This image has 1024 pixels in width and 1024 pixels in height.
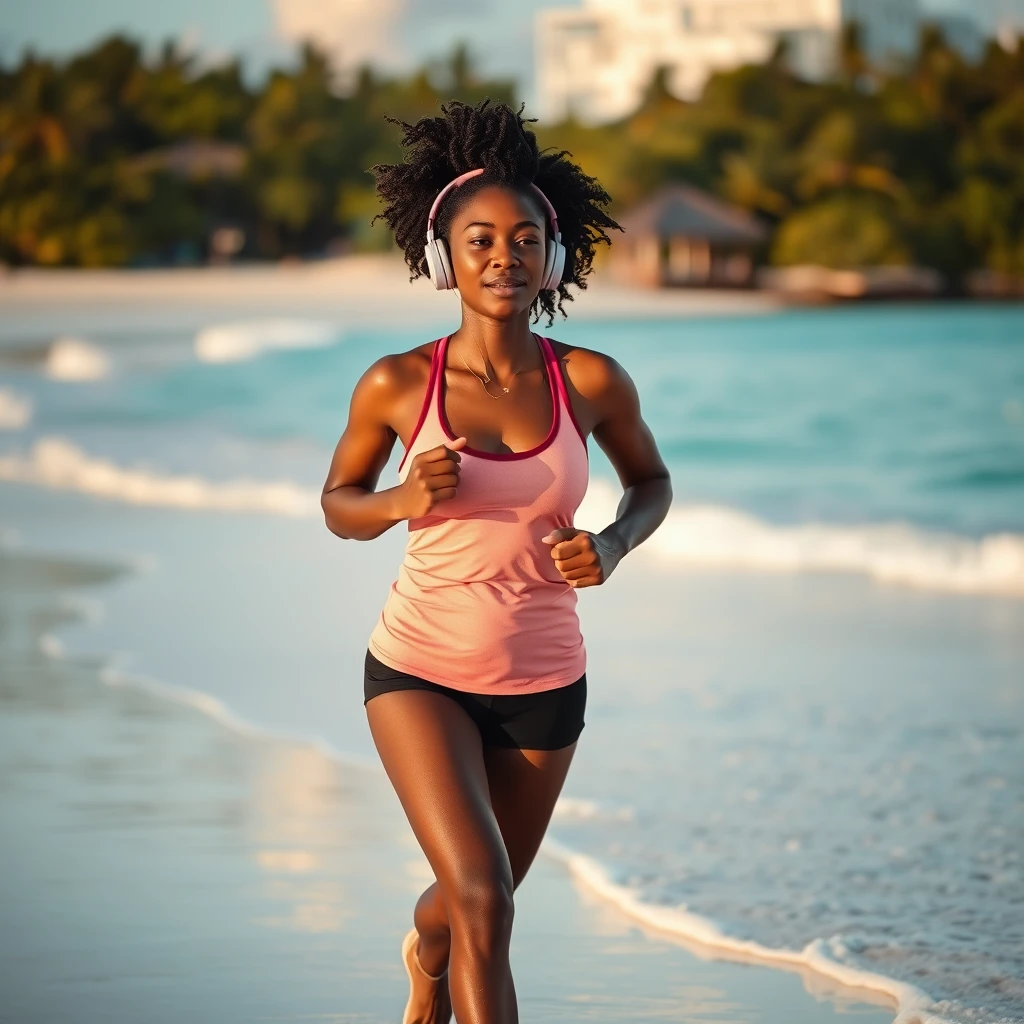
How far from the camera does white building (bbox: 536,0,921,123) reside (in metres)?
52.4

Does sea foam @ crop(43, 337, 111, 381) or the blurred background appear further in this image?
sea foam @ crop(43, 337, 111, 381)

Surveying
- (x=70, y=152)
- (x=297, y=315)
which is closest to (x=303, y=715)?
(x=297, y=315)

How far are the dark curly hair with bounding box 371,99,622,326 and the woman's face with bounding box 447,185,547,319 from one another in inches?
2.1

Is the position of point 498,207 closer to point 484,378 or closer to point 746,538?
point 484,378

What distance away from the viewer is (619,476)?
332cm

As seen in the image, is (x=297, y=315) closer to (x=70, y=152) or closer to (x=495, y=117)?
(x=70, y=152)

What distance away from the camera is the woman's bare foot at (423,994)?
11.1ft

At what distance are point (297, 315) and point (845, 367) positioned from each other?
13904 millimetres

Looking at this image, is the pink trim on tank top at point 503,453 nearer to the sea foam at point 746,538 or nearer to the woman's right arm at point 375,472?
the woman's right arm at point 375,472

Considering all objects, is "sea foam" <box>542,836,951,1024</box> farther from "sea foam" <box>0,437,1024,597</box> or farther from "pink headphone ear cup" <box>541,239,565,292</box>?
"sea foam" <box>0,437,1024,597</box>

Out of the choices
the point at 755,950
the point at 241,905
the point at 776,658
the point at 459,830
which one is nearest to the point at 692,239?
the point at 776,658

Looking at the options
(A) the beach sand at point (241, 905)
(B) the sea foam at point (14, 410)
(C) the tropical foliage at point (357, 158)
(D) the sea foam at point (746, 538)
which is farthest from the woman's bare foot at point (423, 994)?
(C) the tropical foliage at point (357, 158)

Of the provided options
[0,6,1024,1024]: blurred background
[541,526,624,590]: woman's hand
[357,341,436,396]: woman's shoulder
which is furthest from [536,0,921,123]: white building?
[541,526,624,590]: woman's hand

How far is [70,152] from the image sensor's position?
42.4 m
